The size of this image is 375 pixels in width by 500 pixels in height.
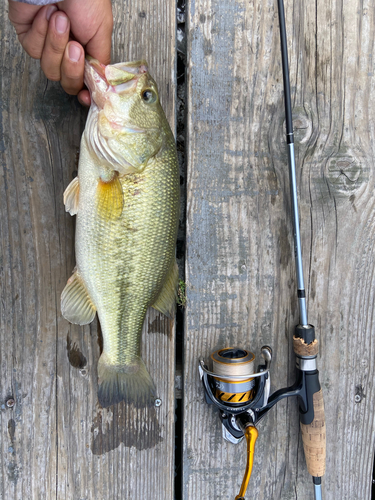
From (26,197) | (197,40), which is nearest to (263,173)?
(197,40)

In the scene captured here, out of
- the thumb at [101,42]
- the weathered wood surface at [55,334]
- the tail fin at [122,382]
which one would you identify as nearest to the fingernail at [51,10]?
the thumb at [101,42]

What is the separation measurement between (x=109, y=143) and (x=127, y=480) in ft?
4.65

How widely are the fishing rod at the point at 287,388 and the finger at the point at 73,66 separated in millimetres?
796

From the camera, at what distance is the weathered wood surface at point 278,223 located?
1.51m

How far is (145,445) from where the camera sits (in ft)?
5.05

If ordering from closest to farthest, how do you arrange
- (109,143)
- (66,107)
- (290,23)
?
1. (109,143)
2. (66,107)
3. (290,23)

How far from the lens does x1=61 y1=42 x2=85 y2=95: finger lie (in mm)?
1088

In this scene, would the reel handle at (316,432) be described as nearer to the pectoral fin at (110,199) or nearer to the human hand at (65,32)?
the pectoral fin at (110,199)

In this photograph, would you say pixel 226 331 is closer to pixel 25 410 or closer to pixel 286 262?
pixel 286 262

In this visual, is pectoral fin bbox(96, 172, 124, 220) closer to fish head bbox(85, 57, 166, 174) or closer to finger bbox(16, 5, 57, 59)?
fish head bbox(85, 57, 166, 174)

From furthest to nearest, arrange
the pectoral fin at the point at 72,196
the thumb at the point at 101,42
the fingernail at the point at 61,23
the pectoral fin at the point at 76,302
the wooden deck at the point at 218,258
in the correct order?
1. the wooden deck at the point at 218,258
2. the pectoral fin at the point at 76,302
3. the pectoral fin at the point at 72,196
4. the thumb at the point at 101,42
5. the fingernail at the point at 61,23

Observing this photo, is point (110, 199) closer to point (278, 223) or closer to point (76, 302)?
point (76, 302)

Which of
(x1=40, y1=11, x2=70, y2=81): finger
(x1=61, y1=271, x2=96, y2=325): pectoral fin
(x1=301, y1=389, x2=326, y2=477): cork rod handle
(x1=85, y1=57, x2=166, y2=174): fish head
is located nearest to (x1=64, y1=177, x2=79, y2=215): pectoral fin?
(x1=85, y1=57, x2=166, y2=174): fish head

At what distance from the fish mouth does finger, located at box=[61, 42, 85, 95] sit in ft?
0.10
